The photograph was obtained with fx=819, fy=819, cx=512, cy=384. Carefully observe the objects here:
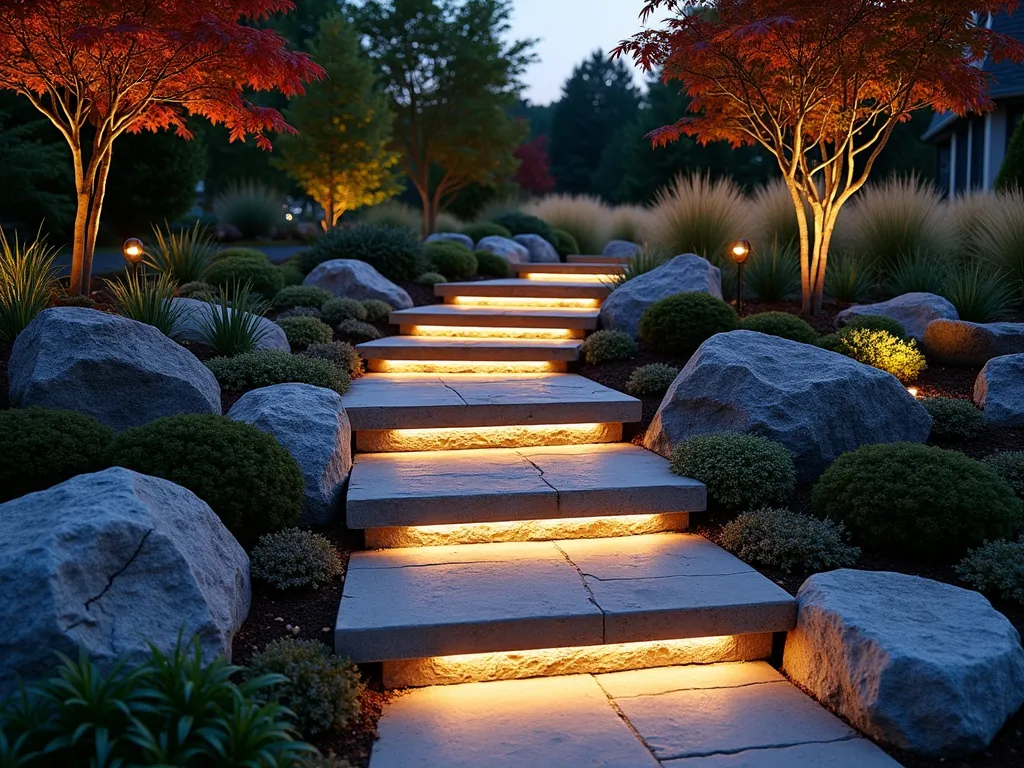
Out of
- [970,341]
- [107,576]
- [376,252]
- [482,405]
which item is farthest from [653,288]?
[107,576]

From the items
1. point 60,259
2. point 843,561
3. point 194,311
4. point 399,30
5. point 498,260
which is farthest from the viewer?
point 399,30

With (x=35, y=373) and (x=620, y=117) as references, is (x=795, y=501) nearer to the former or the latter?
(x=35, y=373)

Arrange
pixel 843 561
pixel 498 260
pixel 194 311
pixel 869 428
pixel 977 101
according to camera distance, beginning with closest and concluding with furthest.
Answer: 1. pixel 843 561
2. pixel 869 428
3. pixel 194 311
4. pixel 977 101
5. pixel 498 260

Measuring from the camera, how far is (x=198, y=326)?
6293 mm

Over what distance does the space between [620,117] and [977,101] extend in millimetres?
39067

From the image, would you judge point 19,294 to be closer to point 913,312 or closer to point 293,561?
point 293,561

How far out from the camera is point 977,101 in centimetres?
743

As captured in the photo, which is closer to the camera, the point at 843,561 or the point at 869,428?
the point at 843,561

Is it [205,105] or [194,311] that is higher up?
[205,105]

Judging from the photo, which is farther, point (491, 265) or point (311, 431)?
point (491, 265)

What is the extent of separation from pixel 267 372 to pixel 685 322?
3.36 m

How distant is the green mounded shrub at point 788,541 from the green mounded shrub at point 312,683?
2022 mm

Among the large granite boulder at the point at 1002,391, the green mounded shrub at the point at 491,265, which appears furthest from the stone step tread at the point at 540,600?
the green mounded shrub at the point at 491,265

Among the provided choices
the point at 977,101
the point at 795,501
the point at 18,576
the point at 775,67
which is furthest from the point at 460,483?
the point at 977,101
